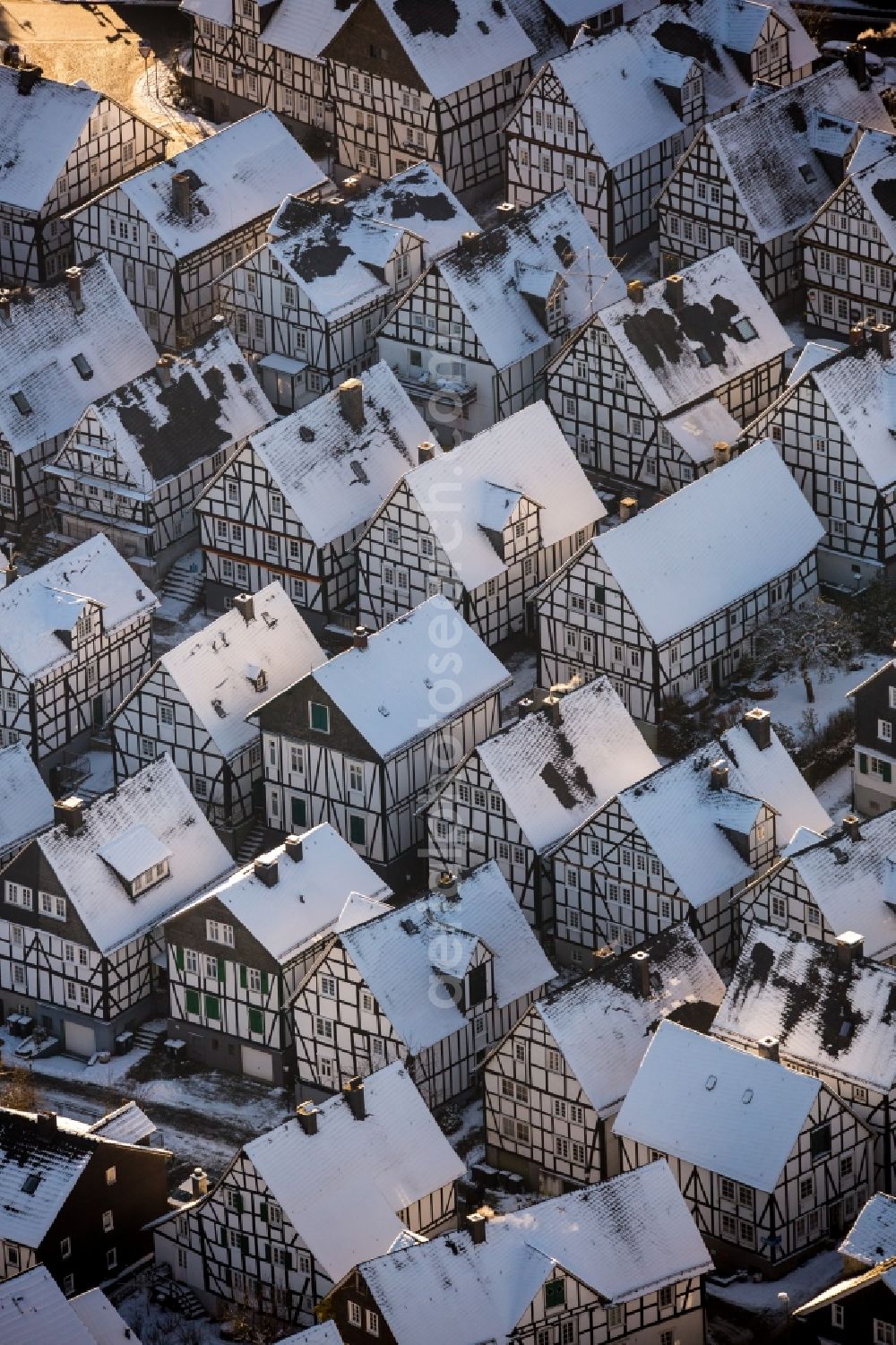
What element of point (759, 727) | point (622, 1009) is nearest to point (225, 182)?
point (759, 727)

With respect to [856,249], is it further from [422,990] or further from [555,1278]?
[555,1278]

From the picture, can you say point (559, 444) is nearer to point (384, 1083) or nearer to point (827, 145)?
point (827, 145)

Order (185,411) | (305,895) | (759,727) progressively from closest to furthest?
(305,895) → (759,727) → (185,411)

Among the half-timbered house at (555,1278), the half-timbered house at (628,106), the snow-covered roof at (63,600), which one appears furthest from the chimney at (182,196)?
the half-timbered house at (555,1278)

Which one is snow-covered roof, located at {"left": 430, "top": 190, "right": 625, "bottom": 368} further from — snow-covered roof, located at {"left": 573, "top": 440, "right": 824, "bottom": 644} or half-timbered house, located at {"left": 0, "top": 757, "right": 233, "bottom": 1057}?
half-timbered house, located at {"left": 0, "top": 757, "right": 233, "bottom": 1057}

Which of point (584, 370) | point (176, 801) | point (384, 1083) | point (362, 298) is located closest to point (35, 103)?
point (362, 298)

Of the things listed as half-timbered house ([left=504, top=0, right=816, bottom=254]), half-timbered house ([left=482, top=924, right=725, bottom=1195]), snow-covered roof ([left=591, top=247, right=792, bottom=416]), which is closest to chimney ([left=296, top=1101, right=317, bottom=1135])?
half-timbered house ([left=482, top=924, right=725, bottom=1195])
